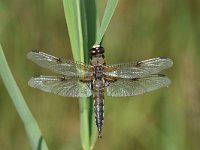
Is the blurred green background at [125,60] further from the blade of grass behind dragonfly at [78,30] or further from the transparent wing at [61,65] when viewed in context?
the blade of grass behind dragonfly at [78,30]

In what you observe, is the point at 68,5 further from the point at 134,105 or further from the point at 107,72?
the point at 134,105

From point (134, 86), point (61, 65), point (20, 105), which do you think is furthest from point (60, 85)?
point (20, 105)

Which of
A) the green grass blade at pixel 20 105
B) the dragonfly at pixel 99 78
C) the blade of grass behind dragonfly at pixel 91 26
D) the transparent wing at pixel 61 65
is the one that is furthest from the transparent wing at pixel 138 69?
the green grass blade at pixel 20 105

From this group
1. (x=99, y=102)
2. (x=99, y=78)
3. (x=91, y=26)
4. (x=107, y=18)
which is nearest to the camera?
(x=107, y=18)

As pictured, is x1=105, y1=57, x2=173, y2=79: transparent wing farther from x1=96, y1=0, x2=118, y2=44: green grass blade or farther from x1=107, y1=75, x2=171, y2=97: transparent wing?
x1=96, y1=0, x2=118, y2=44: green grass blade

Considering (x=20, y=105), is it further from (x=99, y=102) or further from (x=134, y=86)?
(x=134, y=86)

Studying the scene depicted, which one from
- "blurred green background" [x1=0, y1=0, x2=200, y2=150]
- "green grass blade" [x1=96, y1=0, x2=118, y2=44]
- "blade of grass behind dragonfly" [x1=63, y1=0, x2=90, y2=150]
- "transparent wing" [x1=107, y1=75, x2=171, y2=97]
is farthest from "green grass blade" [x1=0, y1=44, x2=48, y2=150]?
"blurred green background" [x1=0, y1=0, x2=200, y2=150]
